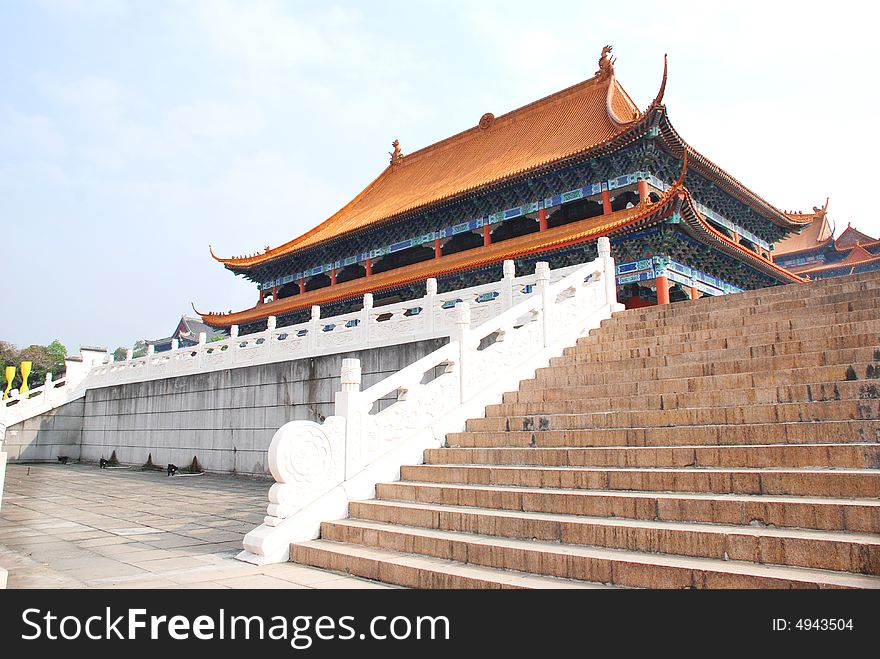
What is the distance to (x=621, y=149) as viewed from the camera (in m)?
15.1

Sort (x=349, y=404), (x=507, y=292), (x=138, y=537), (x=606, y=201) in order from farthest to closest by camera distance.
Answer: (x=606, y=201) → (x=507, y=292) → (x=138, y=537) → (x=349, y=404)

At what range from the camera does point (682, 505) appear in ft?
12.8

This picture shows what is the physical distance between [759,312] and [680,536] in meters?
5.26

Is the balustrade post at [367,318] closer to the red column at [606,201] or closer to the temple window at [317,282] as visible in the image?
the red column at [606,201]

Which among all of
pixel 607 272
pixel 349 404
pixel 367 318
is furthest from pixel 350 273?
pixel 349 404

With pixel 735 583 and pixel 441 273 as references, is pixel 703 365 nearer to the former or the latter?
pixel 735 583

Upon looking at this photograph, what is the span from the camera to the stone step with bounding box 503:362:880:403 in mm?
5152

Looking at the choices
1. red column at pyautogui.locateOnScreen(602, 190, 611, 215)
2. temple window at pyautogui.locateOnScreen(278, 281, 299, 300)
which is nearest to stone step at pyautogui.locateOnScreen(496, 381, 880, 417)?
red column at pyautogui.locateOnScreen(602, 190, 611, 215)

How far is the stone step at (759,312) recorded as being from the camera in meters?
7.05

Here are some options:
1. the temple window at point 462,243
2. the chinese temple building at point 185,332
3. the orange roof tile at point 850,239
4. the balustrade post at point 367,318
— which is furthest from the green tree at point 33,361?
the orange roof tile at point 850,239

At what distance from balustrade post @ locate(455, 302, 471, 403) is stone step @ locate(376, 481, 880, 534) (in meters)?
1.70

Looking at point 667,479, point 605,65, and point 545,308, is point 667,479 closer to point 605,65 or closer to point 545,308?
point 545,308

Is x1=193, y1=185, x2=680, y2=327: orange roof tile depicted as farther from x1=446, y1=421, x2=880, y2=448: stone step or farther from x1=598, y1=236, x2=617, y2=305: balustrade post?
x1=446, y1=421, x2=880, y2=448: stone step
